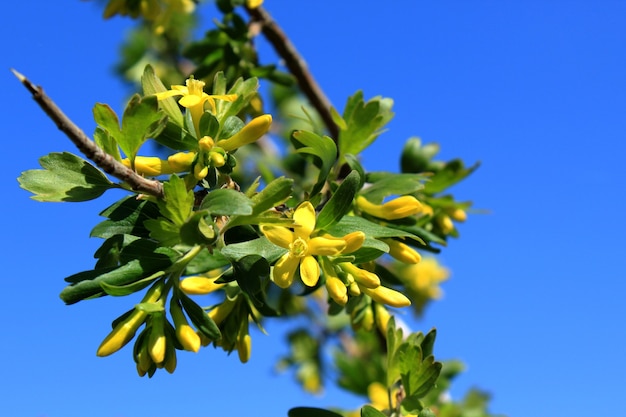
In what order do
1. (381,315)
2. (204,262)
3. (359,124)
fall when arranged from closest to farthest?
(204,262) < (359,124) < (381,315)

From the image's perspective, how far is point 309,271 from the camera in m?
1.20

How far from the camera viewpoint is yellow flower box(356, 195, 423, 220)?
4.95ft

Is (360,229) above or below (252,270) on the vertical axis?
above

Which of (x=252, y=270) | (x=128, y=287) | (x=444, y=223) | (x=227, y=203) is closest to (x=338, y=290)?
(x=252, y=270)

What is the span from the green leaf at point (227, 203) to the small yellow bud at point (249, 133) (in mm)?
176

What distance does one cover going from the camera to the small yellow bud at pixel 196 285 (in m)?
1.28

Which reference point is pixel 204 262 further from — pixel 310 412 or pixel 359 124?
pixel 359 124

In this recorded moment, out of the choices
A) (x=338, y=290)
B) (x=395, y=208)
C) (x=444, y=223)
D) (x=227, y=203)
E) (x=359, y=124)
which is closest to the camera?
(x=227, y=203)

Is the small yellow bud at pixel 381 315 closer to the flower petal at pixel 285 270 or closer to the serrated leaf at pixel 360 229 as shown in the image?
the serrated leaf at pixel 360 229

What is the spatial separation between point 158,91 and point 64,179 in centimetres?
25

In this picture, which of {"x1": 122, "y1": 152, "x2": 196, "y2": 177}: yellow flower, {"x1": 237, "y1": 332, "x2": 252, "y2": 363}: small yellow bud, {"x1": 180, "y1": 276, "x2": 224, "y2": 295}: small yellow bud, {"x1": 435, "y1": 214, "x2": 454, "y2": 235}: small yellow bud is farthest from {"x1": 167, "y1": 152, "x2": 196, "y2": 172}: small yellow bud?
{"x1": 435, "y1": 214, "x2": 454, "y2": 235}: small yellow bud

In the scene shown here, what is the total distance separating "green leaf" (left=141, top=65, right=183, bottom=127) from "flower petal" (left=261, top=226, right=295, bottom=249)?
0.30 metres

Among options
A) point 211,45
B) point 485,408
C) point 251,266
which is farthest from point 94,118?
point 485,408

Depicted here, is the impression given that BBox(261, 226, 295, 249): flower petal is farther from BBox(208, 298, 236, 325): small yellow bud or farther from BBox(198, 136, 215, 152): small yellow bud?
BBox(208, 298, 236, 325): small yellow bud
